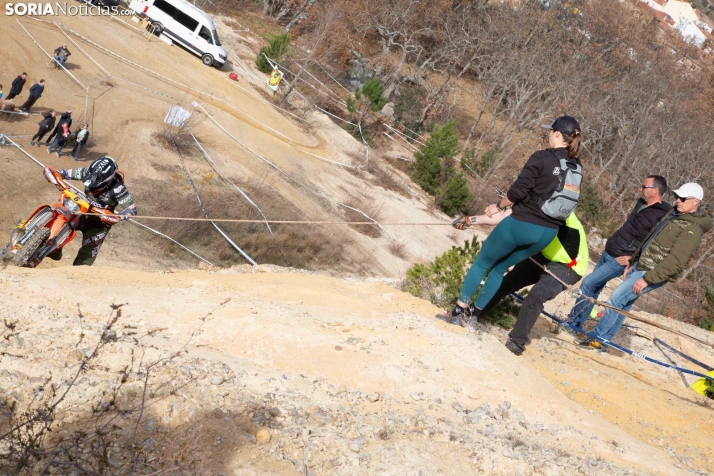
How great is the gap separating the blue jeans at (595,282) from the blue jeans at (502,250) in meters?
2.25

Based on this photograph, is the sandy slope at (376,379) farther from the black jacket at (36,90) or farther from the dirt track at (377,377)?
the black jacket at (36,90)

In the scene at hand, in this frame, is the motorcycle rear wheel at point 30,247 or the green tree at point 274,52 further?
the green tree at point 274,52

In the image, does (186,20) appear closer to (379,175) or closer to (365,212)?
(379,175)

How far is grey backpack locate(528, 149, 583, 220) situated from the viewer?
502cm

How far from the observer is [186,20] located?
2705cm

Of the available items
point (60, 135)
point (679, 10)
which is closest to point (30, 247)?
point (60, 135)

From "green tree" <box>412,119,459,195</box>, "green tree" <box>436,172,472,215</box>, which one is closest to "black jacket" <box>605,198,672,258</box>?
"green tree" <box>436,172,472,215</box>

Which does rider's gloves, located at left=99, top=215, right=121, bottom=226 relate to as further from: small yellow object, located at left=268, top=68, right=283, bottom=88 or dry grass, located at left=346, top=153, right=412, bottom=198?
small yellow object, located at left=268, top=68, right=283, bottom=88

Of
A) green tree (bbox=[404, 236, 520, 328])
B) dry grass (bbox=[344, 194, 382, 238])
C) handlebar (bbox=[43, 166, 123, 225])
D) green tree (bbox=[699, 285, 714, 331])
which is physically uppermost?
green tree (bbox=[699, 285, 714, 331])

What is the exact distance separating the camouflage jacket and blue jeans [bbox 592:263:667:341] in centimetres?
21

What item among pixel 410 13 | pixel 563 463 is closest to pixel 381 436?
pixel 563 463

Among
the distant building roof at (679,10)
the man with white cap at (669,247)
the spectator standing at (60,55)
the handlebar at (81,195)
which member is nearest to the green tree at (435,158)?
the spectator standing at (60,55)

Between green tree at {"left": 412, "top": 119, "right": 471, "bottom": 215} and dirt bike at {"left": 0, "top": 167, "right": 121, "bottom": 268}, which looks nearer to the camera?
dirt bike at {"left": 0, "top": 167, "right": 121, "bottom": 268}
